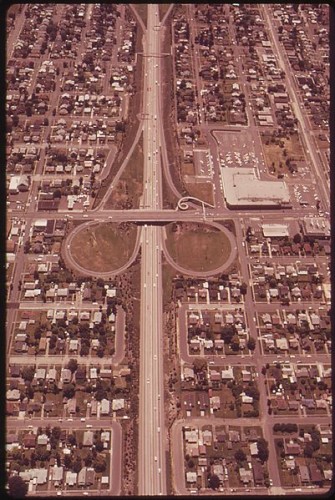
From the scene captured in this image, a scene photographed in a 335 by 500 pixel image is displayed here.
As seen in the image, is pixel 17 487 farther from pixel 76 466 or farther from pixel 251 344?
pixel 251 344

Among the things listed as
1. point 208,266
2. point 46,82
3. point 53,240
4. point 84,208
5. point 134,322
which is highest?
point 46,82

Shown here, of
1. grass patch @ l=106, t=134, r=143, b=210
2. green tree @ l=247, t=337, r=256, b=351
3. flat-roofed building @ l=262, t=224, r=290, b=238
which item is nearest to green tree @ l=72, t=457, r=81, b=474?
green tree @ l=247, t=337, r=256, b=351

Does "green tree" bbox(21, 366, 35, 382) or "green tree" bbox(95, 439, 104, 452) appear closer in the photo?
"green tree" bbox(95, 439, 104, 452)

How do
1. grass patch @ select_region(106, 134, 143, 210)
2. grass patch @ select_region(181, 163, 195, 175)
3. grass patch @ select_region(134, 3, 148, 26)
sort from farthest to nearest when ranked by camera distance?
grass patch @ select_region(134, 3, 148, 26) < grass patch @ select_region(181, 163, 195, 175) < grass patch @ select_region(106, 134, 143, 210)

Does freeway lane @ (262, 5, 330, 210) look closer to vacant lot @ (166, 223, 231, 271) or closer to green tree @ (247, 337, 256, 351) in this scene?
vacant lot @ (166, 223, 231, 271)

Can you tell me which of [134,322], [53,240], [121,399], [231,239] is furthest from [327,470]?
[53,240]

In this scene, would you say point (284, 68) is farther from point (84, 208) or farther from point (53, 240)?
point (53, 240)

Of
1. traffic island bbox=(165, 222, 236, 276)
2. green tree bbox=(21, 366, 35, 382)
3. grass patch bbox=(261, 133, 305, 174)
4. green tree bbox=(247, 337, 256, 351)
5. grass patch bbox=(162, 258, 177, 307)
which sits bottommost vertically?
green tree bbox=(21, 366, 35, 382)
